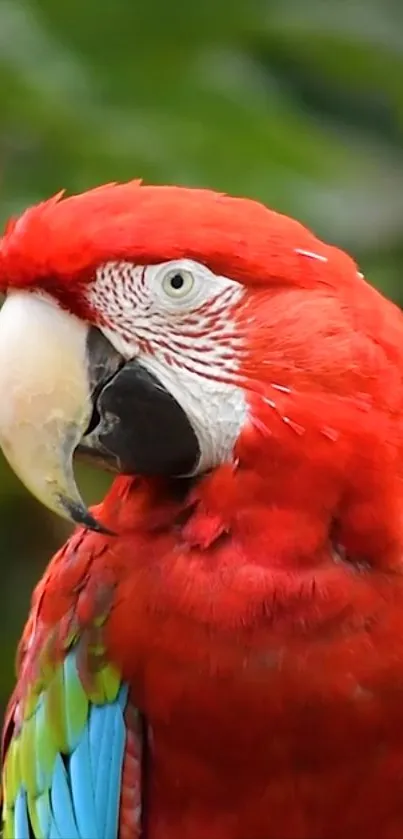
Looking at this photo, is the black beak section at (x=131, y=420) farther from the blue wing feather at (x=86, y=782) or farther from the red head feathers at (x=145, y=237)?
the blue wing feather at (x=86, y=782)

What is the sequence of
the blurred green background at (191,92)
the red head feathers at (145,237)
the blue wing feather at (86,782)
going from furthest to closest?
the blurred green background at (191,92) → the blue wing feather at (86,782) → the red head feathers at (145,237)

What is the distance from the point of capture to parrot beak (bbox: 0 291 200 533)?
2.79 feet

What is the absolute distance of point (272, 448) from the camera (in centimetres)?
88

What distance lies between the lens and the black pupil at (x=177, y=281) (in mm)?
860

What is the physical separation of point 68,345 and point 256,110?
1.55ft

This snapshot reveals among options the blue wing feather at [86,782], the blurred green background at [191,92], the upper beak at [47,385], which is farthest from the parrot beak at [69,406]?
the blurred green background at [191,92]

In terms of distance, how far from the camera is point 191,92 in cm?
125

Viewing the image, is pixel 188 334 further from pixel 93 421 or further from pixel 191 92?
pixel 191 92

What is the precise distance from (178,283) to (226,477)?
0.44ft

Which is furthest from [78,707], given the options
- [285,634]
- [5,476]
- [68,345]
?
[5,476]

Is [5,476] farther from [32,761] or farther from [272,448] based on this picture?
[272,448]

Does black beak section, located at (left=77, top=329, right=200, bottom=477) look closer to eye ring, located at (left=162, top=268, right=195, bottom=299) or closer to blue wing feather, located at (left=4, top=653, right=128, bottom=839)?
eye ring, located at (left=162, top=268, right=195, bottom=299)

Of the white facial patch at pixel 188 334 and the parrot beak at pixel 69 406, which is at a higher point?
Answer: the white facial patch at pixel 188 334

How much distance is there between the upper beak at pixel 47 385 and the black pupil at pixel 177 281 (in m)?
0.06
